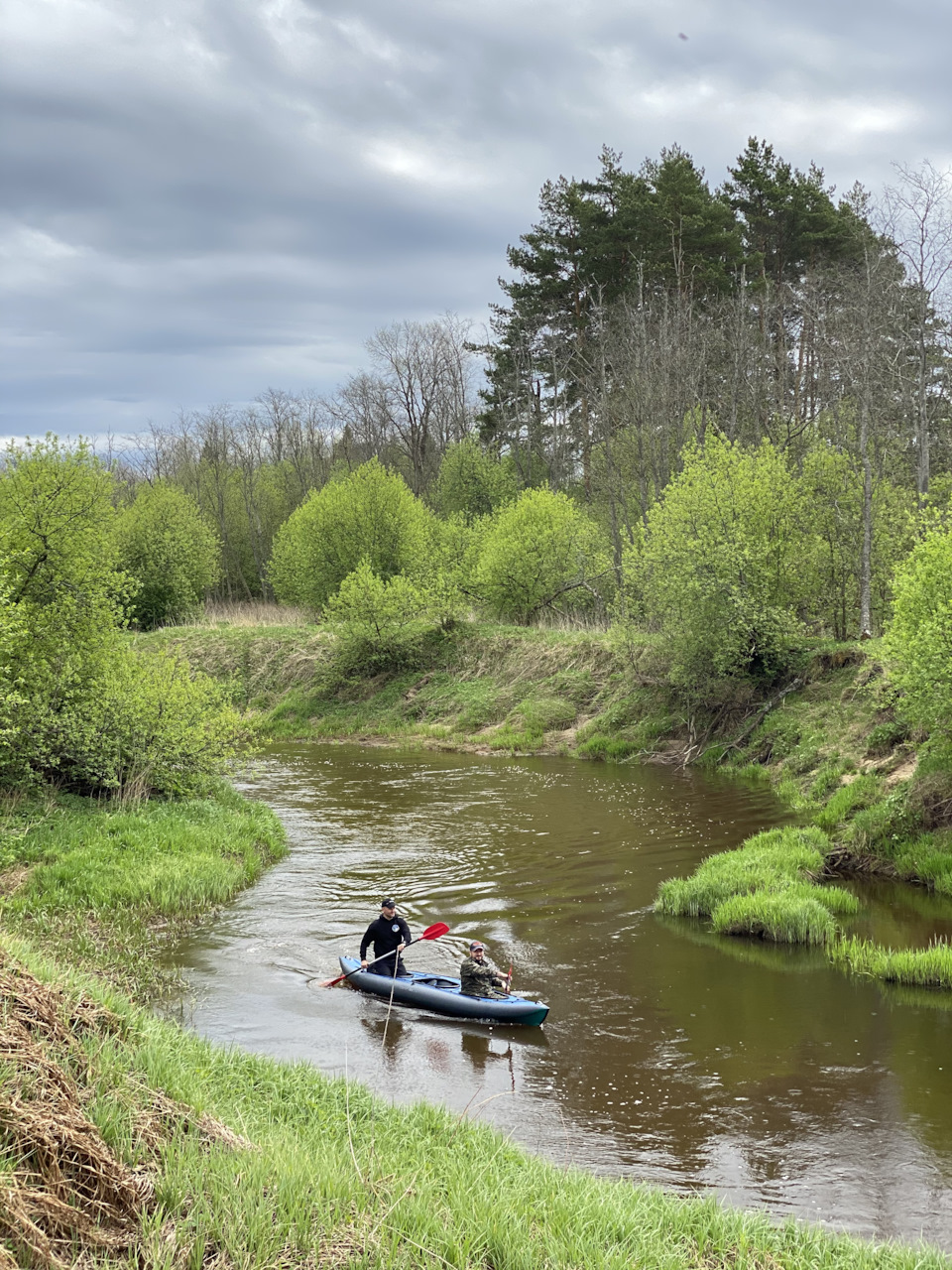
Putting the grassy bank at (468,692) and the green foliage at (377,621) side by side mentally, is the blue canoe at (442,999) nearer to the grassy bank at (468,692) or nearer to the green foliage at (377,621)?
the grassy bank at (468,692)

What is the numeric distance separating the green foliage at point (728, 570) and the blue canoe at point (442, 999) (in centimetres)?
1641

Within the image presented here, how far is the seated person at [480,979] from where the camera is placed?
11.1 meters

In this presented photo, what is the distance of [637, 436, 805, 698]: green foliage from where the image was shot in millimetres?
26531

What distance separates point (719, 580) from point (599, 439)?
23378 mm

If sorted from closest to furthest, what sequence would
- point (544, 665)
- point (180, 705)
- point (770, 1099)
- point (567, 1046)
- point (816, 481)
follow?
point (770, 1099)
point (567, 1046)
point (180, 705)
point (816, 481)
point (544, 665)

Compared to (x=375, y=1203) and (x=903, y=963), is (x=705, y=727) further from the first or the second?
(x=375, y=1203)

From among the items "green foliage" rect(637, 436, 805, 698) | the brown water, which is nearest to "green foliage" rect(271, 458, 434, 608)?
"green foliage" rect(637, 436, 805, 698)

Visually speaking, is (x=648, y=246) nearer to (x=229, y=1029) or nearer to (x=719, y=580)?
(x=719, y=580)

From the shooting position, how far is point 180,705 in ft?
58.9

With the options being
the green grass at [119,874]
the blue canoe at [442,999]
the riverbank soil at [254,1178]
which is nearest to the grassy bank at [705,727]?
the blue canoe at [442,999]

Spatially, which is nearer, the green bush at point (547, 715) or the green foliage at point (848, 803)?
the green foliage at point (848, 803)

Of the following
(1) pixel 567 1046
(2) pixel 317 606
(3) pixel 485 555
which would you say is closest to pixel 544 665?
(3) pixel 485 555

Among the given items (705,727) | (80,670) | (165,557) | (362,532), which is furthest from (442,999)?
(165,557)

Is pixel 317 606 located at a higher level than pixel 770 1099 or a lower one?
higher
